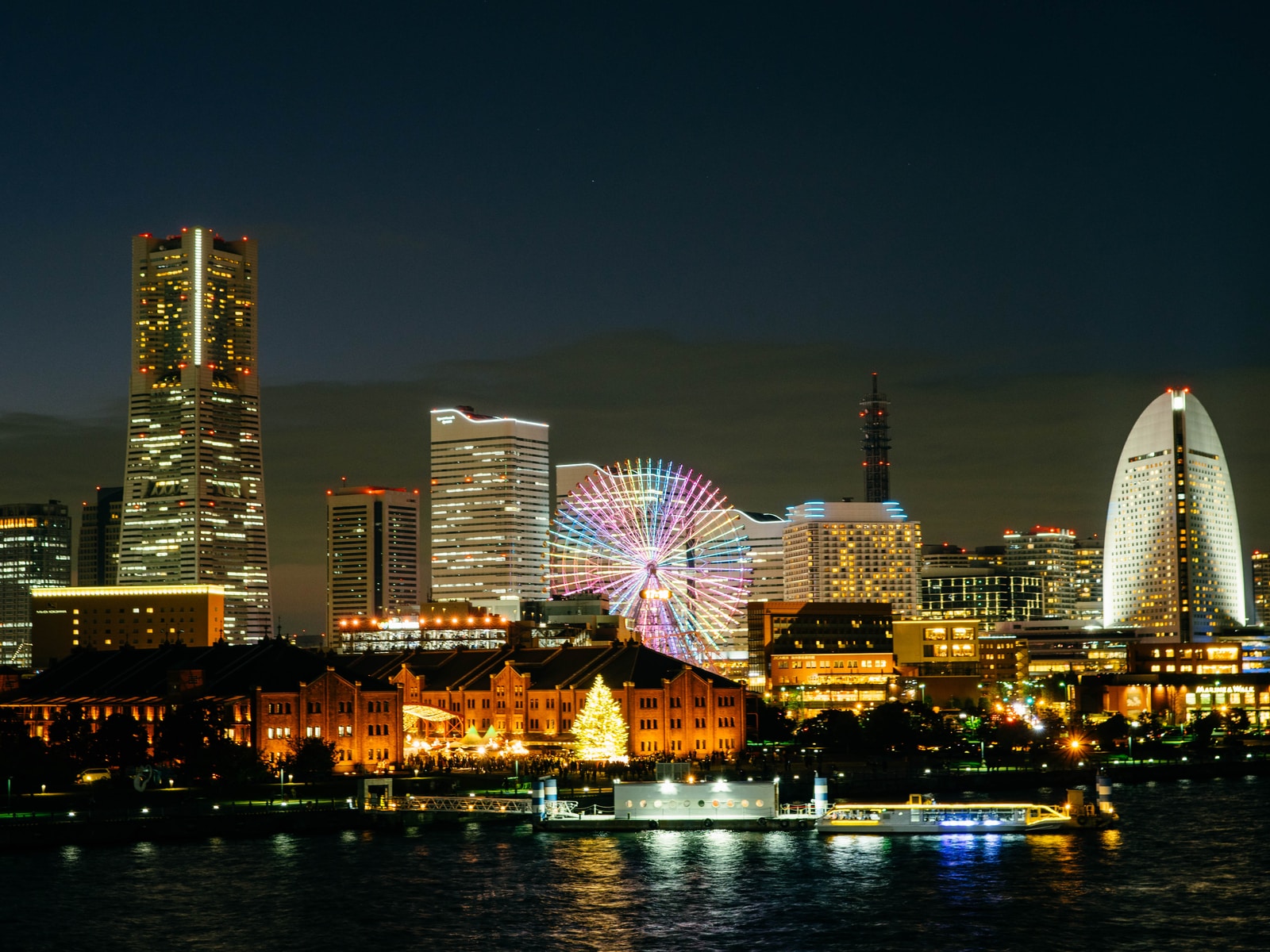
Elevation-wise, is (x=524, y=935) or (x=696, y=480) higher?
(x=696, y=480)

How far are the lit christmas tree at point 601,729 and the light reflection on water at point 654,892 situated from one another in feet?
122

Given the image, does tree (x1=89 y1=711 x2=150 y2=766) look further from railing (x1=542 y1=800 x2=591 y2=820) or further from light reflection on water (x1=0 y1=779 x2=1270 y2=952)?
railing (x1=542 y1=800 x2=591 y2=820)

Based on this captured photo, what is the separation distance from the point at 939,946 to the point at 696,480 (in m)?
107

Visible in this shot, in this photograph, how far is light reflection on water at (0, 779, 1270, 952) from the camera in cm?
8081

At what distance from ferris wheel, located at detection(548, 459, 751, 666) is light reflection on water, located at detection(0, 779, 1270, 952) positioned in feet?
212

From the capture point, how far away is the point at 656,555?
596ft

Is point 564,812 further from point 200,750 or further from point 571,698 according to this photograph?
point 571,698

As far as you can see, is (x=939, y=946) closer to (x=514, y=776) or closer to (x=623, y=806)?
(x=623, y=806)

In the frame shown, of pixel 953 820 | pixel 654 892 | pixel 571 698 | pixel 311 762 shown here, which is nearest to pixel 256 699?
pixel 311 762

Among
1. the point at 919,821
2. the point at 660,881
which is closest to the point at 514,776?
the point at 919,821

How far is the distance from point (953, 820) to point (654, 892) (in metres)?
33.0

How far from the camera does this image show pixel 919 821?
385 feet

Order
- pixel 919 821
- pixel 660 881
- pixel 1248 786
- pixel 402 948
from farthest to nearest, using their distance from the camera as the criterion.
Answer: pixel 1248 786 < pixel 919 821 < pixel 660 881 < pixel 402 948

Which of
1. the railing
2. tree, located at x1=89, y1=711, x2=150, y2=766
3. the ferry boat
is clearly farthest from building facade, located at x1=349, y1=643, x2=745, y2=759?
the ferry boat
